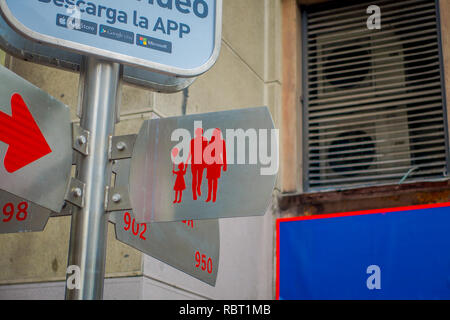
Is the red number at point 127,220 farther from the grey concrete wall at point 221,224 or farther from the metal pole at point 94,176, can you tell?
the grey concrete wall at point 221,224

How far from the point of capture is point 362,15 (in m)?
5.71

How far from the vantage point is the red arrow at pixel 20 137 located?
1462 mm

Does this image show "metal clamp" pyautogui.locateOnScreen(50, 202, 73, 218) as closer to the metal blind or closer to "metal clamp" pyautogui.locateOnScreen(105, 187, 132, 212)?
"metal clamp" pyautogui.locateOnScreen(105, 187, 132, 212)

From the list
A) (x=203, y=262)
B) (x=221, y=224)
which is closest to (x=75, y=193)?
(x=203, y=262)

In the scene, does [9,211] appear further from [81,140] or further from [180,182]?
[180,182]

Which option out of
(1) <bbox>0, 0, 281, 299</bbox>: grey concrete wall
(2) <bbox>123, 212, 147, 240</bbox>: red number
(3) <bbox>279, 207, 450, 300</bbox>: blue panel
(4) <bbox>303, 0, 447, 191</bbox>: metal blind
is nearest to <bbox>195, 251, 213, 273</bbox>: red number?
(2) <bbox>123, 212, 147, 240</bbox>: red number

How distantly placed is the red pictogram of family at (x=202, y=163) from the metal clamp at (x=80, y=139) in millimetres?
215

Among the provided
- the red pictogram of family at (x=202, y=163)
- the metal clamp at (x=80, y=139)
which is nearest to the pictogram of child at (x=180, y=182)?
the red pictogram of family at (x=202, y=163)

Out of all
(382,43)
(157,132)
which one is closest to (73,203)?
(157,132)

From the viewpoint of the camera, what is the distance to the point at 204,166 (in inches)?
65.9

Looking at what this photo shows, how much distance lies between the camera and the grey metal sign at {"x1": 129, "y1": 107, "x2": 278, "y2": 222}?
1617mm

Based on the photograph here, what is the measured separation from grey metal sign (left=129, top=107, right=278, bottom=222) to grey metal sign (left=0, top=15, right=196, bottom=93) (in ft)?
0.65

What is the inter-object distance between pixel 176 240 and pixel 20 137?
0.62m

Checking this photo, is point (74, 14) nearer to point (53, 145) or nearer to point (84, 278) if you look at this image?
point (53, 145)
